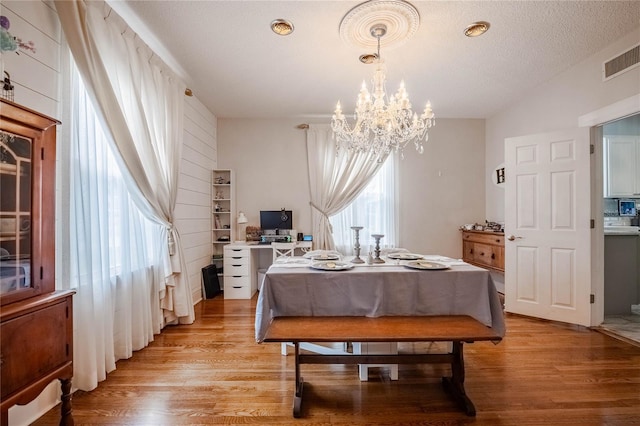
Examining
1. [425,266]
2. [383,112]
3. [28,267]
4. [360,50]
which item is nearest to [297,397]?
[425,266]

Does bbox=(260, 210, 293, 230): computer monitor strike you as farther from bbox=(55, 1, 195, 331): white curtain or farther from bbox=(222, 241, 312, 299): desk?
bbox=(55, 1, 195, 331): white curtain

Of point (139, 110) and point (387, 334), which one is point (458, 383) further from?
point (139, 110)

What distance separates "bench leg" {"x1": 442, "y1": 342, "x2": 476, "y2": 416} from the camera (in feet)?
5.65

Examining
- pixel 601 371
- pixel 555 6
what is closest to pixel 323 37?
pixel 555 6

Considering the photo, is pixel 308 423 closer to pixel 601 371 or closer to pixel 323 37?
pixel 601 371

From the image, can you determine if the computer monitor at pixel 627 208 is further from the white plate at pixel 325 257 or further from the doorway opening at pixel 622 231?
the white plate at pixel 325 257

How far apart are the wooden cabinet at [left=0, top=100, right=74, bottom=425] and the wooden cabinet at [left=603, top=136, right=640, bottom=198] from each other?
602cm

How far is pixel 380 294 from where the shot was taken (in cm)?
194

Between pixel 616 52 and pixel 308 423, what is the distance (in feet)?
13.3

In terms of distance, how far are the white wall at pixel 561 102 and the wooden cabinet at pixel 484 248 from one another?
1.70 feet

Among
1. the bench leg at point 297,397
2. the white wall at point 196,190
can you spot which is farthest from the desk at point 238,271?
the bench leg at point 297,397

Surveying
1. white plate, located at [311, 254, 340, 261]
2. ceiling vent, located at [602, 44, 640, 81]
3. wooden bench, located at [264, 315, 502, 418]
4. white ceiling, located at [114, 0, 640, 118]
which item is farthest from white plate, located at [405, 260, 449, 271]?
ceiling vent, located at [602, 44, 640, 81]

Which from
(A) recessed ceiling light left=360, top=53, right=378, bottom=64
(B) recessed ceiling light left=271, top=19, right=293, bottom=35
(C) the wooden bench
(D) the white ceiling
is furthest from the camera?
(A) recessed ceiling light left=360, top=53, right=378, bottom=64

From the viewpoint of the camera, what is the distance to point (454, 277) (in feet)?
6.42
